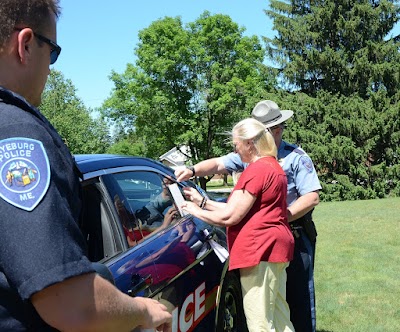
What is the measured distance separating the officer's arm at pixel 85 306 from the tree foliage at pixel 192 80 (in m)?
31.2

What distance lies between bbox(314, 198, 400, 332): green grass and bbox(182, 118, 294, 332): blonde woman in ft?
5.80

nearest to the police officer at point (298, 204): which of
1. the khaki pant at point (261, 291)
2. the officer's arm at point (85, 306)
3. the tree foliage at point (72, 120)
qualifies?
the khaki pant at point (261, 291)

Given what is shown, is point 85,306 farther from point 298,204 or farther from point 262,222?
point 298,204

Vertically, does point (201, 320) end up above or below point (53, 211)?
below

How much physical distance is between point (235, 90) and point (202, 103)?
8.34 feet

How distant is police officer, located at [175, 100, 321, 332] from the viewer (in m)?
3.73

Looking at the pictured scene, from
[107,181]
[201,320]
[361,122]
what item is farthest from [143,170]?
[361,122]

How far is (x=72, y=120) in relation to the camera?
1822 inches

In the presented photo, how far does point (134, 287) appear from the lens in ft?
7.39

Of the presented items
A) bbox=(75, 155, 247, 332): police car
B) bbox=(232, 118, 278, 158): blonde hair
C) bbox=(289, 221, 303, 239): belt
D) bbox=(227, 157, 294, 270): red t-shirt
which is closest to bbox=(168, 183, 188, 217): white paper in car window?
bbox=(75, 155, 247, 332): police car

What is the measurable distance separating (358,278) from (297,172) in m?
3.26

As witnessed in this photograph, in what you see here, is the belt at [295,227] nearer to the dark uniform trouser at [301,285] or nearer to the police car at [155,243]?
the dark uniform trouser at [301,285]

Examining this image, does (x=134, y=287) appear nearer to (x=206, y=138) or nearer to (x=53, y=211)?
(x=53, y=211)

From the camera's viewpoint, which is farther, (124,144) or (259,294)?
(124,144)
